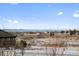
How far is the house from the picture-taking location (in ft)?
9.71

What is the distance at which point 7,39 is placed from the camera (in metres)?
2.97

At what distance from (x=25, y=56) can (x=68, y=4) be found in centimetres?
62

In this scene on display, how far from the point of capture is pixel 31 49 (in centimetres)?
296

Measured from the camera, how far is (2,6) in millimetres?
2961

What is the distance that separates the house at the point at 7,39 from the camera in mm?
2961

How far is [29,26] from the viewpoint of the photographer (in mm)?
2969

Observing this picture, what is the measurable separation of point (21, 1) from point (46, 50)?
0.51m

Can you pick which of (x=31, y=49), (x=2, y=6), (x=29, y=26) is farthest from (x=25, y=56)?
(x=2, y=6)

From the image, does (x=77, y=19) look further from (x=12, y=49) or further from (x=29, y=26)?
(x=12, y=49)

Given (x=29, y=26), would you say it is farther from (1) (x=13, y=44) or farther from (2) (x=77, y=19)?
(2) (x=77, y=19)

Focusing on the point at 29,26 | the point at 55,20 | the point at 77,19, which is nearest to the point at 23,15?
the point at 29,26

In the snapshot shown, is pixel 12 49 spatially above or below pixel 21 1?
below

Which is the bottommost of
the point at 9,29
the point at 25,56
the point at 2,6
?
the point at 25,56

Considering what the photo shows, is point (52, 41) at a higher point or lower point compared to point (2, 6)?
lower
